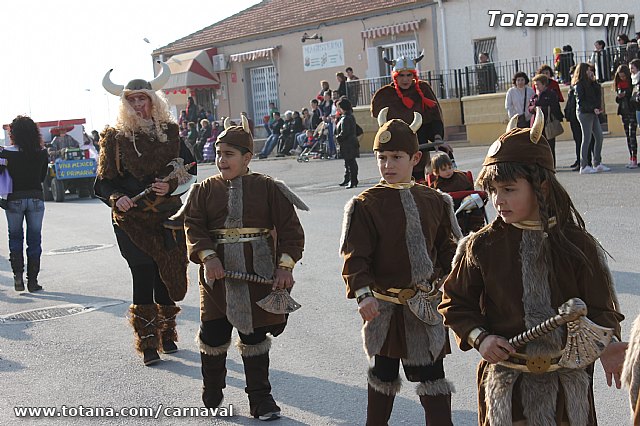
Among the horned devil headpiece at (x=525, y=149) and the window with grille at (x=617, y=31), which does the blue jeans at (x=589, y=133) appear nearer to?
the window with grille at (x=617, y=31)

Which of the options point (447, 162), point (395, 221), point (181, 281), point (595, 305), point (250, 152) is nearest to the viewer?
point (595, 305)

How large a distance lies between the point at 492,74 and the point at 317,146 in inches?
209

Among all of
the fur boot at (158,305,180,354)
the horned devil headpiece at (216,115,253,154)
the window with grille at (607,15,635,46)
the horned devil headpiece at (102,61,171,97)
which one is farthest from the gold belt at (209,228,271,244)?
the window with grille at (607,15,635,46)

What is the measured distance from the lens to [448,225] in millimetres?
5020

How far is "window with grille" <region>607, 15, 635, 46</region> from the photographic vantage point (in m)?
26.0

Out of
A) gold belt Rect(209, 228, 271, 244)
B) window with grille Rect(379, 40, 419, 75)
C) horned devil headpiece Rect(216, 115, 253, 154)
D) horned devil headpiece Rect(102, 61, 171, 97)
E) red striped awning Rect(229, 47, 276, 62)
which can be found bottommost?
gold belt Rect(209, 228, 271, 244)

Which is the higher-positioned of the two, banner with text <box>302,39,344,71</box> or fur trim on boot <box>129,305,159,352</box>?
banner with text <box>302,39,344,71</box>

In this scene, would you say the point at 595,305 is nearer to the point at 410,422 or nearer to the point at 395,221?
the point at 395,221

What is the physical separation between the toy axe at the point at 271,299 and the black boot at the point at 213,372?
41 centimetres

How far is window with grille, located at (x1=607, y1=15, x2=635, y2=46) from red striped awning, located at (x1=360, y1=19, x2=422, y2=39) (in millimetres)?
6813

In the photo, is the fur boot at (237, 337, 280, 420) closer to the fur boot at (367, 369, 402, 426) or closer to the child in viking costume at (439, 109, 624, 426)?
the fur boot at (367, 369, 402, 426)

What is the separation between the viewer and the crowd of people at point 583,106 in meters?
15.7

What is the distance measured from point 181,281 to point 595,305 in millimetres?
4095

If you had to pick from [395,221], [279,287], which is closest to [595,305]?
[395,221]
